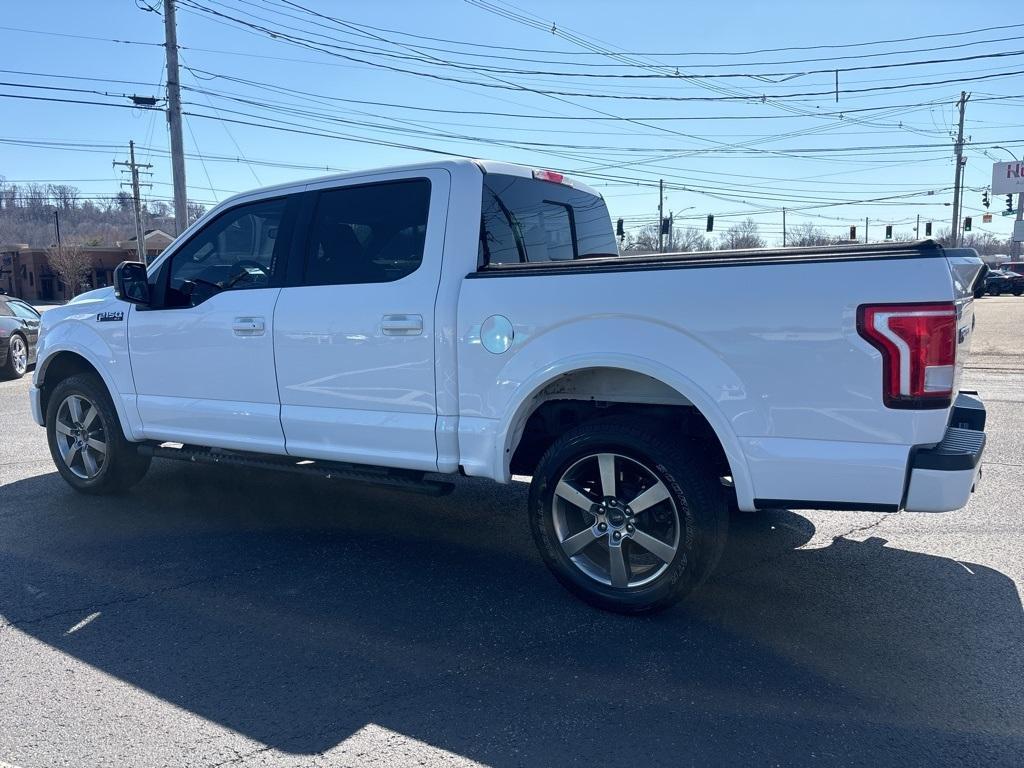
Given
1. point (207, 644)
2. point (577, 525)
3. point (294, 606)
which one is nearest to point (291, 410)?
point (294, 606)

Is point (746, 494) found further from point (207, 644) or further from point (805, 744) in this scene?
point (207, 644)

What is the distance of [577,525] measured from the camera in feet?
13.3

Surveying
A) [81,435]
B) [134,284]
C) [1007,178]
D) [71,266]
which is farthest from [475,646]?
[1007,178]

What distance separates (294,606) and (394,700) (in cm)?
109

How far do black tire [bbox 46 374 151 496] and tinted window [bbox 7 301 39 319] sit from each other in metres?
10.4

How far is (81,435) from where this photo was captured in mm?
5992

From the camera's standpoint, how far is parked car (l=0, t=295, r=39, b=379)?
529 inches

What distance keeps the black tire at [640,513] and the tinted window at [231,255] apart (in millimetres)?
2165

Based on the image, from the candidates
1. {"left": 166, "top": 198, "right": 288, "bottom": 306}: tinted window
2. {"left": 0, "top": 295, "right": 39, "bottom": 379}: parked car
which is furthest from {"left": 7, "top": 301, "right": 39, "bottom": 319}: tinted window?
{"left": 166, "top": 198, "right": 288, "bottom": 306}: tinted window

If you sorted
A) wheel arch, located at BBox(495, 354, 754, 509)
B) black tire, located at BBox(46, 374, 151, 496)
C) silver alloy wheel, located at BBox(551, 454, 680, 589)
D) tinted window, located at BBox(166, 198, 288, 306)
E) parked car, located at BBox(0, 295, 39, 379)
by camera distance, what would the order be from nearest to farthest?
wheel arch, located at BBox(495, 354, 754, 509) → silver alloy wheel, located at BBox(551, 454, 680, 589) → tinted window, located at BBox(166, 198, 288, 306) → black tire, located at BBox(46, 374, 151, 496) → parked car, located at BBox(0, 295, 39, 379)

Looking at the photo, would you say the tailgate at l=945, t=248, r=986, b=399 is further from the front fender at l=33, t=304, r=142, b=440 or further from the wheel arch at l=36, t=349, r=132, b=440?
the wheel arch at l=36, t=349, r=132, b=440

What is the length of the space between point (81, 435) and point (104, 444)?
0.25 metres

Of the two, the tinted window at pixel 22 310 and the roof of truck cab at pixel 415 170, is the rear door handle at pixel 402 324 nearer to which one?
the roof of truck cab at pixel 415 170

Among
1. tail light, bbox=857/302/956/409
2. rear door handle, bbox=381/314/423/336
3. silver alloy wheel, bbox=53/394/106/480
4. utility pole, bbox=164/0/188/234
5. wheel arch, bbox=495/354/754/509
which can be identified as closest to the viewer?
tail light, bbox=857/302/956/409
